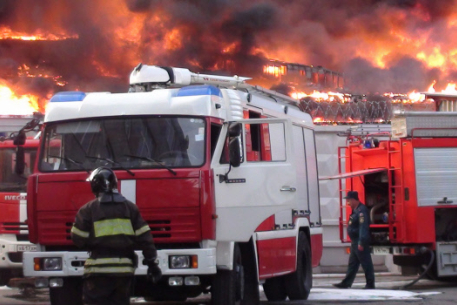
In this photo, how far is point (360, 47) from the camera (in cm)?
2922

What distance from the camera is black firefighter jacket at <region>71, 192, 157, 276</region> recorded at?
670cm

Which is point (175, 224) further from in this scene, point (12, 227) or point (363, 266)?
point (363, 266)

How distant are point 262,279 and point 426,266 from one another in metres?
5.00

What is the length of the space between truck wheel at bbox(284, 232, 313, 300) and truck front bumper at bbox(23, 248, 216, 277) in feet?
9.97

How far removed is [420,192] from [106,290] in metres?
8.27

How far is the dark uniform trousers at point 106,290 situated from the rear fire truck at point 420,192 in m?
7.80

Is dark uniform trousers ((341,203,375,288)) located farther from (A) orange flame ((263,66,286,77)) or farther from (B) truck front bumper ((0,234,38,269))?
(A) orange flame ((263,66,286,77))

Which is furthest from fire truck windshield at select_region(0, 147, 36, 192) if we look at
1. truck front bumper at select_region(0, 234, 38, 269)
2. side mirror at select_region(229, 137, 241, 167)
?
side mirror at select_region(229, 137, 241, 167)

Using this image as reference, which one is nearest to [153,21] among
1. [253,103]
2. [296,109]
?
[296,109]

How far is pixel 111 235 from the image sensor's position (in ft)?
22.0

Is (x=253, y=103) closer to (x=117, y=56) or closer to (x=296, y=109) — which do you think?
(x=296, y=109)

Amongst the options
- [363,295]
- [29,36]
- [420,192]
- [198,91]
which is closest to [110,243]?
[198,91]

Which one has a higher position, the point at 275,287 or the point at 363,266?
the point at 363,266

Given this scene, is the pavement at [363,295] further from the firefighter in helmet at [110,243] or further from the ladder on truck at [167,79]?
the firefighter in helmet at [110,243]
